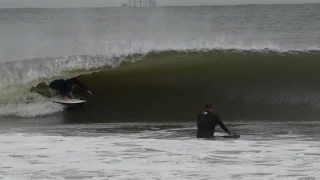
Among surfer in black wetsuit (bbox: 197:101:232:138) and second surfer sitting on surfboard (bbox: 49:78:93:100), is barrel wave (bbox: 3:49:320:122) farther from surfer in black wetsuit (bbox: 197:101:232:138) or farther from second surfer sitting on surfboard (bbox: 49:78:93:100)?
surfer in black wetsuit (bbox: 197:101:232:138)

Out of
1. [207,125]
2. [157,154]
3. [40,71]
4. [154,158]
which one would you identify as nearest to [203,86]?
[40,71]

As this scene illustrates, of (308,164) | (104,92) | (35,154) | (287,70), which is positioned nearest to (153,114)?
(104,92)

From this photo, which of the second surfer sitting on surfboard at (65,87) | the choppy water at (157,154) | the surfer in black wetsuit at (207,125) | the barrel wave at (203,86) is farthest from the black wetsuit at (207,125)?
the second surfer sitting on surfboard at (65,87)

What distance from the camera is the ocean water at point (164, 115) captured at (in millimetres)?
9648

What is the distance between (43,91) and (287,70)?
7530 millimetres

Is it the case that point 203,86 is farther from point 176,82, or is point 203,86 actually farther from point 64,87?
point 64,87

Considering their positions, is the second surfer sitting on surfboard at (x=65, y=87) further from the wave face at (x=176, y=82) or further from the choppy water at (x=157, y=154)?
the choppy water at (x=157, y=154)

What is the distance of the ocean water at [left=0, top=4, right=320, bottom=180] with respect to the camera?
9.65 m

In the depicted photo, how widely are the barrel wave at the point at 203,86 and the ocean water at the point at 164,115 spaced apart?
1.2 inches

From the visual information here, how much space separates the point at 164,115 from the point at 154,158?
6.50 meters

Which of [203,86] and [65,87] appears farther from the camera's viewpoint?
[203,86]

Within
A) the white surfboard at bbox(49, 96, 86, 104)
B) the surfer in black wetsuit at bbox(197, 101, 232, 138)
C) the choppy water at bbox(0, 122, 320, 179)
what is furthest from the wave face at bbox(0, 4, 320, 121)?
the surfer in black wetsuit at bbox(197, 101, 232, 138)

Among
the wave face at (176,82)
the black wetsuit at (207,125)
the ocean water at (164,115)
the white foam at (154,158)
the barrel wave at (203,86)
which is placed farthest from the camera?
the wave face at (176,82)

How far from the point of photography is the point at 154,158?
10.2 meters
